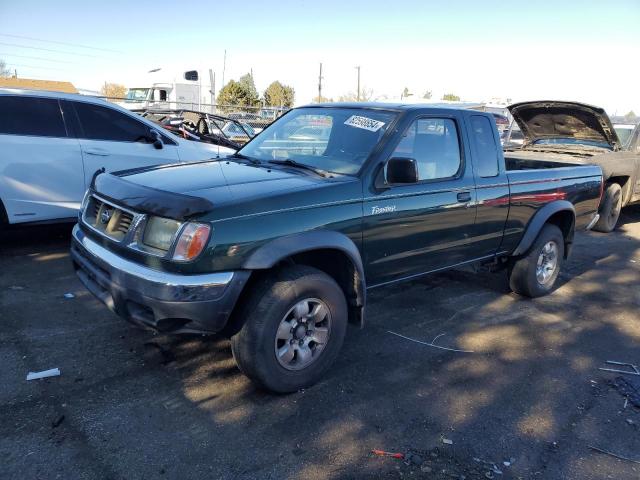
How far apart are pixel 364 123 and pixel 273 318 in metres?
1.72

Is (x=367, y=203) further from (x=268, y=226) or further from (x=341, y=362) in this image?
(x=341, y=362)

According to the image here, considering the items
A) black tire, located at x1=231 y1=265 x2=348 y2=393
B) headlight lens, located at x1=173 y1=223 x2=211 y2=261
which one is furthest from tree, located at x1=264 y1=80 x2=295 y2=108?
headlight lens, located at x1=173 y1=223 x2=211 y2=261

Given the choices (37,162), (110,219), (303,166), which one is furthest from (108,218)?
(37,162)

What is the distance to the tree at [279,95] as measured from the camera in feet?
138

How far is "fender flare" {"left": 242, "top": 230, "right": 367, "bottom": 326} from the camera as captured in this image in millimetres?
2992

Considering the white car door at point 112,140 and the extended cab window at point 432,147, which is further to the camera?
the white car door at point 112,140

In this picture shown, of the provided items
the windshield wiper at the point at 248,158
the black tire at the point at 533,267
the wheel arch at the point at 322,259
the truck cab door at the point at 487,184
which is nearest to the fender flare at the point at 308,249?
the wheel arch at the point at 322,259

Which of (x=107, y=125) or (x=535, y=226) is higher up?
(x=107, y=125)

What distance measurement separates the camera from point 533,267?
5242 mm

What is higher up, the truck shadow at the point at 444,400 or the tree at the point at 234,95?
the tree at the point at 234,95

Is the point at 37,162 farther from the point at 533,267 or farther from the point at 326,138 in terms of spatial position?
the point at 533,267

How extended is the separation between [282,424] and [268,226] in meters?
1.16

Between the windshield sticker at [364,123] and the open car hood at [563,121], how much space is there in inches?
209

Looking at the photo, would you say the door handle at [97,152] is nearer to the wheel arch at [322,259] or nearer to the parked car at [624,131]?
the wheel arch at [322,259]
